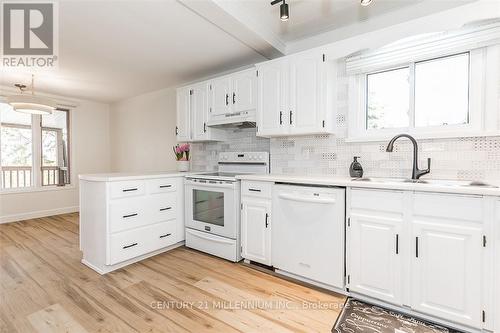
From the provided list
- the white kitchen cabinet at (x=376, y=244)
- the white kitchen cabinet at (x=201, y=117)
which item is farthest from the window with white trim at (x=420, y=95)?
the white kitchen cabinet at (x=201, y=117)

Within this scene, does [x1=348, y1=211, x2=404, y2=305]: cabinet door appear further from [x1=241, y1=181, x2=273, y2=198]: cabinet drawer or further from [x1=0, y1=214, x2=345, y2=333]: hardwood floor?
[x1=241, y1=181, x2=273, y2=198]: cabinet drawer

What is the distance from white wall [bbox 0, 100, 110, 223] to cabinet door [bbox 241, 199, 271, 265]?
453cm

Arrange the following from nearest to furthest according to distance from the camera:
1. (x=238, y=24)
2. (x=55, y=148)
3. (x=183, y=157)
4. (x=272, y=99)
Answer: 1. (x=238, y=24)
2. (x=272, y=99)
3. (x=183, y=157)
4. (x=55, y=148)

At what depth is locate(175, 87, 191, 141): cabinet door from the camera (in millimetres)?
3545

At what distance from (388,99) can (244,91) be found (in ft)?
5.07

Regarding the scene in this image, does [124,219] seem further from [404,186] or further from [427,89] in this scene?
[427,89]

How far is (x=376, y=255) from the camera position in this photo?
1823mm

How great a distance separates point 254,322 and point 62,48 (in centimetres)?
355

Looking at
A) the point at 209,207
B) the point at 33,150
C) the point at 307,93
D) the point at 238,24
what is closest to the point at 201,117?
the point at 209,207

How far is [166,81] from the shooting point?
4148 millimetres

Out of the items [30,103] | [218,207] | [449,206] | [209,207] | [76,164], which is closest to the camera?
[449,206]

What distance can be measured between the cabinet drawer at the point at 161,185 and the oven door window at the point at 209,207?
281mm

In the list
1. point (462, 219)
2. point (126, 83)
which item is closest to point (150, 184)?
point (126, 83)

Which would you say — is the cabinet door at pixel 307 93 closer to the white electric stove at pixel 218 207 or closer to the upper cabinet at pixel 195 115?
the white electric stove at pixel 218 207
